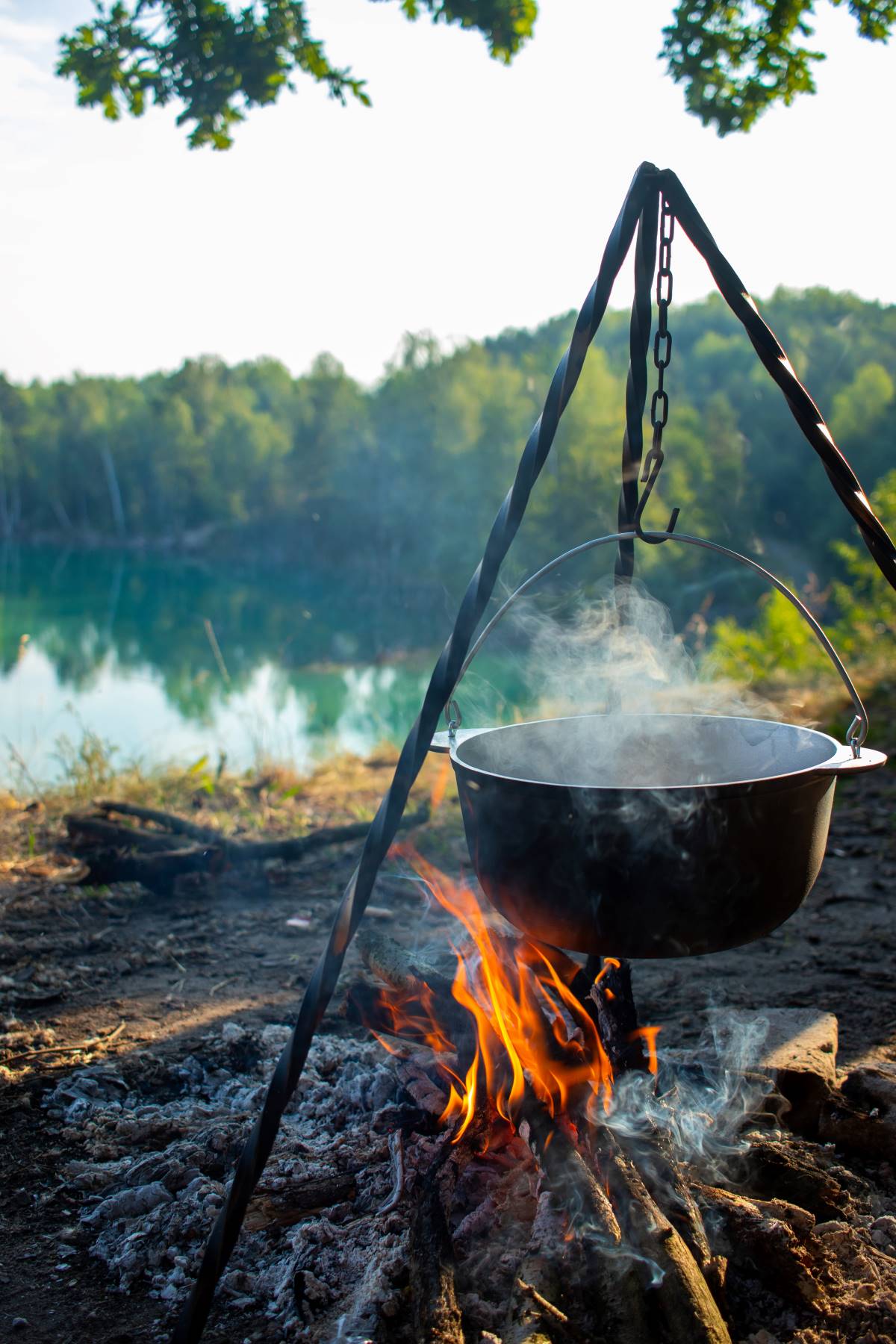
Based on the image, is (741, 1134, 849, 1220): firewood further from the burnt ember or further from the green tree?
the green tree

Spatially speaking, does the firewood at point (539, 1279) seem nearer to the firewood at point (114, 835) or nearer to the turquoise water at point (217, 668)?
the firewood at point (114, 835)

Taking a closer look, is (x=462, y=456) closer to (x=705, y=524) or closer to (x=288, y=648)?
(x=705, y=524)

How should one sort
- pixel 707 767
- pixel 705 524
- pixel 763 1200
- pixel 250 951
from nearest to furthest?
pixel 763 1200 < pixel 707 767 < pixel 250 951 < pixel 705 524

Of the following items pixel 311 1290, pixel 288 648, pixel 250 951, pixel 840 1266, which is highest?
pixel 840 1266

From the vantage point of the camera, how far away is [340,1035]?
266cm

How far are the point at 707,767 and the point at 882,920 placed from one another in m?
1.73

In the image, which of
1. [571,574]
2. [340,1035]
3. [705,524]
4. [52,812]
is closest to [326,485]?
[705,524]

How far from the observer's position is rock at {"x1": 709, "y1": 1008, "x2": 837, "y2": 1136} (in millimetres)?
2102

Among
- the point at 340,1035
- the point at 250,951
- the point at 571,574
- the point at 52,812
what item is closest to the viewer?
the point at 340,1035

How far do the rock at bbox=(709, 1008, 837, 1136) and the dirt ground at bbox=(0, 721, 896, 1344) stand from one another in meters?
0.15

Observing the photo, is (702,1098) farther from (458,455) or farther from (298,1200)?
(458,455)

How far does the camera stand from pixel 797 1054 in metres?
2.23

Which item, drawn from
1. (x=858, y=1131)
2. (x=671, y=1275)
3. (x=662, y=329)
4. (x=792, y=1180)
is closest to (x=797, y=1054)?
(x=858, y=1131)

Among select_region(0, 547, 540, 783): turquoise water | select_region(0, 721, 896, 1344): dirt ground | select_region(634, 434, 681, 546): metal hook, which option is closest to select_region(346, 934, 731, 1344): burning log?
select_region(0, 721, 896, 1344): dirt ground
